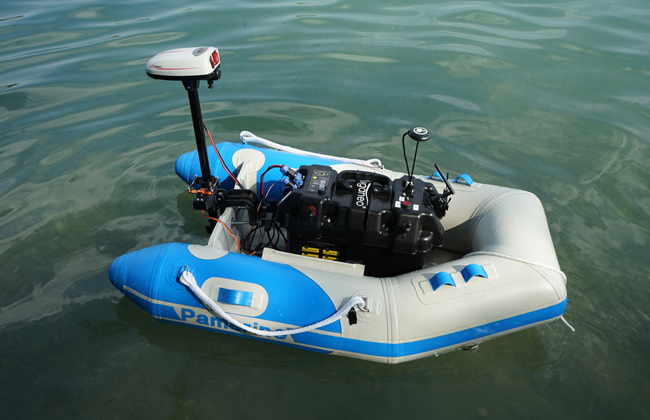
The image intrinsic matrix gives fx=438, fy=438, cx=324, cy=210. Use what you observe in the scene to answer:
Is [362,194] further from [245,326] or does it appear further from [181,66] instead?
[181,66]

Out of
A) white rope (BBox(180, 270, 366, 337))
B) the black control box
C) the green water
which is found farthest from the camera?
the green water

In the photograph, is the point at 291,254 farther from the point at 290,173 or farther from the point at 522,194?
the point at 522,194

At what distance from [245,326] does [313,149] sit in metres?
2.47

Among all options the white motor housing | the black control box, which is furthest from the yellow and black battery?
the white motor housing

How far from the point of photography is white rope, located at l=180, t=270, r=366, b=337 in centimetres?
215

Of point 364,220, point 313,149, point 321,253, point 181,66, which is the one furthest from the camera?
point 313,149

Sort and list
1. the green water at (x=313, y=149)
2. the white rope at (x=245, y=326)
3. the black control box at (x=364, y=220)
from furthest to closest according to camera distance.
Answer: the green water at (x=313, y=149), the black control box at (x=364, y=220), the white rope at (x=245, y=326)

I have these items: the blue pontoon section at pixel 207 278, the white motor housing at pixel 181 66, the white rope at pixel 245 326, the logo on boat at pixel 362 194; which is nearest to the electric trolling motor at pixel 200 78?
the white motor housing at pixel 181 66

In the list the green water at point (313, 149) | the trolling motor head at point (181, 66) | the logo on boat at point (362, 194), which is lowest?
the green water at point (313, 149)

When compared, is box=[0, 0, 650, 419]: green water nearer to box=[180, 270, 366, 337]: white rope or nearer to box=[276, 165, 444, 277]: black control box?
box=[180, 270, 366, 337]: white rope

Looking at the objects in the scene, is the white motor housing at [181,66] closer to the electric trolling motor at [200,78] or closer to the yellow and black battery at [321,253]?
the electric trolling motor at [200,78]

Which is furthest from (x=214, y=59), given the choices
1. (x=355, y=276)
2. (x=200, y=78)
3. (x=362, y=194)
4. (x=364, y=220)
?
(x=355, y=276)

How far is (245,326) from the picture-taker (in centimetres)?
224

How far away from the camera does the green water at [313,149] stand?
2416mm
